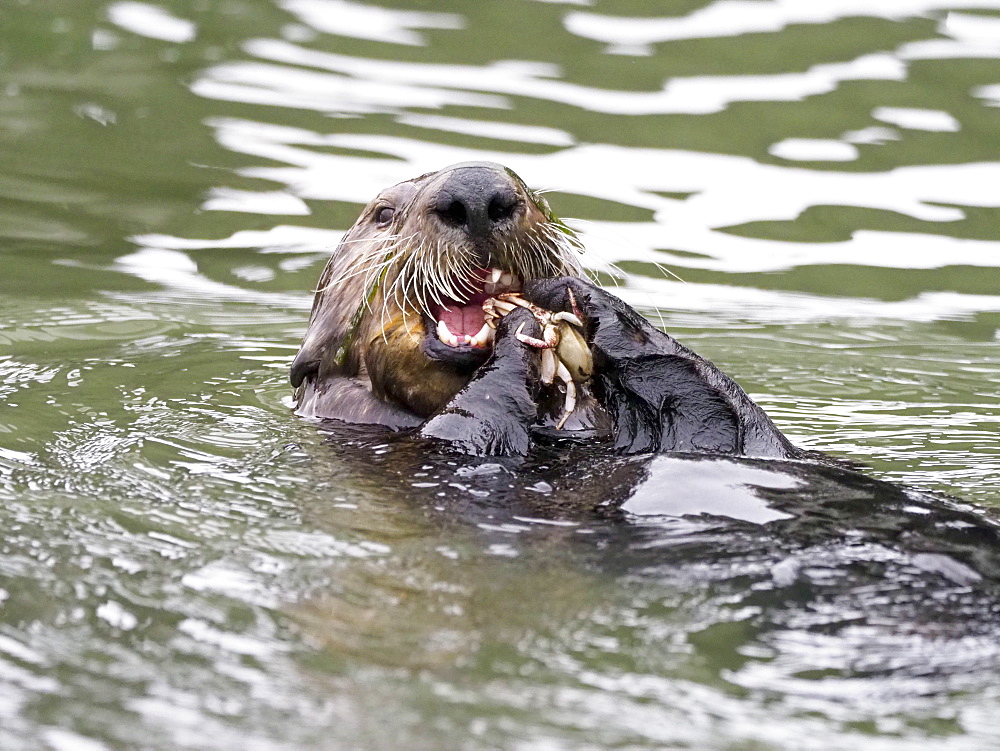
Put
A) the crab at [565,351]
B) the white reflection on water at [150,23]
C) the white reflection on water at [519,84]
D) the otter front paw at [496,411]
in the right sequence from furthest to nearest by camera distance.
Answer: the white reflection on water at [150,23] → the white reflection on water at [519,84] → the crab at [565,351] → the otter front paw at [496,411]

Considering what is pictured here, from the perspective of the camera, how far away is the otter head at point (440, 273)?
4422 millimetres

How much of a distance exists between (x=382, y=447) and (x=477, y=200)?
0.79m

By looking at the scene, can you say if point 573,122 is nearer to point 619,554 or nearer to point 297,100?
point 297,100

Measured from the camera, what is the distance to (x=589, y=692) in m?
2.79

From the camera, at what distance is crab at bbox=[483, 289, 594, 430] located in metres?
4.31

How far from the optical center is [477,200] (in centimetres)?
436

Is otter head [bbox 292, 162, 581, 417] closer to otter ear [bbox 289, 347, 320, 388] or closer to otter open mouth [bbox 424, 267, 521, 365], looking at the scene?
otter open mouth [bbox 424, 267, 521, 365]

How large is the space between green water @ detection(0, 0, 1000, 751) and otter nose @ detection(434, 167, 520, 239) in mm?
754

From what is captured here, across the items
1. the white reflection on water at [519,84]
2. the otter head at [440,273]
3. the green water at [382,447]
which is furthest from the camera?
the white reflection on water at [519,84]

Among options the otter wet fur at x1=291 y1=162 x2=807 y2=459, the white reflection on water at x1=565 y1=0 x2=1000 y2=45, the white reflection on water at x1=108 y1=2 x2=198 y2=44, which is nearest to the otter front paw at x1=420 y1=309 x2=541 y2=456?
the otter wet fur at x1=291 y1=162 x2=807 y2=459

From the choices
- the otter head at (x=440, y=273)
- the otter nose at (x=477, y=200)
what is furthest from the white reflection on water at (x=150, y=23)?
the otter nose at (x=477, y=200)

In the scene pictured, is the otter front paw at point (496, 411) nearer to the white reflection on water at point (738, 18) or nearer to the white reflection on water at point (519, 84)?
the white reflection on water at point (519, 84)

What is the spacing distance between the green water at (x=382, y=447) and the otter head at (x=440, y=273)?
0.34 m

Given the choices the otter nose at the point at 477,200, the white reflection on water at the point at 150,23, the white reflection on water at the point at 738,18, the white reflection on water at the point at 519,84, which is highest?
the white reflection on water at the point at 738,18
